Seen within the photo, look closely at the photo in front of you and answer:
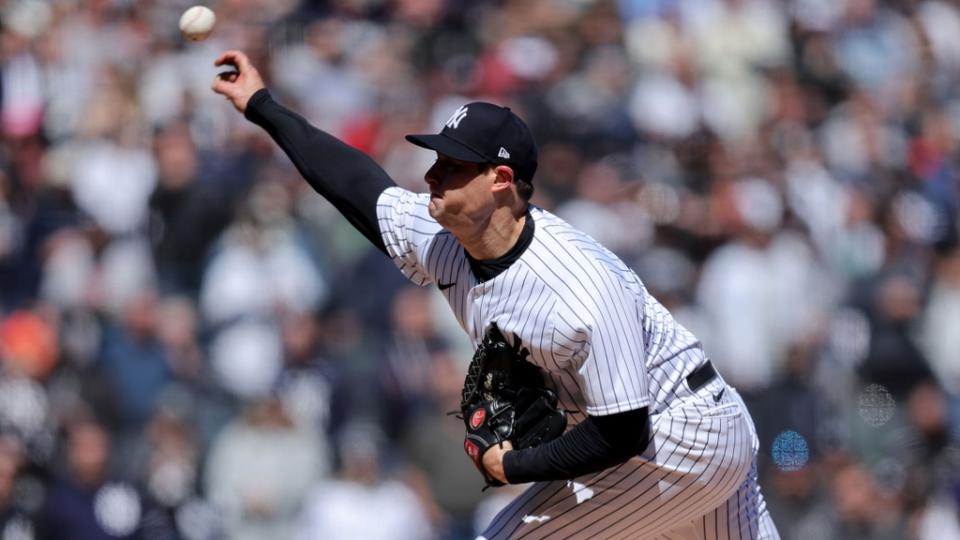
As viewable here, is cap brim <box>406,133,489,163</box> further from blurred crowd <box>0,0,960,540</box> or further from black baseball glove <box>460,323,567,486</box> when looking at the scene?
blurred crowd <box>0,0,960,540</box>

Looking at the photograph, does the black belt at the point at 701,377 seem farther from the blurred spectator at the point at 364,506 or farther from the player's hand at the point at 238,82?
the blurred spectator at the point at 364,506

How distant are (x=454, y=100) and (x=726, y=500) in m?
5.95

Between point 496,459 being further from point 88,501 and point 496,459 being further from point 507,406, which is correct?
point 88,501

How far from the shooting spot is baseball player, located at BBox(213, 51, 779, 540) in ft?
13.6

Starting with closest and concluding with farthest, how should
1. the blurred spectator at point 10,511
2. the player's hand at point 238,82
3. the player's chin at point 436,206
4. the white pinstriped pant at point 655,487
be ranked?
the player's chin at point 436,206
the white pinstriped pant at point 655,487
the player's hand at point 238,82
the blurred spectator at point 10,511

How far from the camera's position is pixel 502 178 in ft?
13.9

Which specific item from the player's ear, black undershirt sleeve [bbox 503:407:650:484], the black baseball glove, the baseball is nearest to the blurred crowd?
the baseball

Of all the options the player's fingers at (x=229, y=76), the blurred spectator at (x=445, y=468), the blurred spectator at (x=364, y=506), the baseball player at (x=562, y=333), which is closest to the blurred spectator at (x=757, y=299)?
the blurred spectator at (x=445, y=468)

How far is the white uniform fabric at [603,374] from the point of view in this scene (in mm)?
4117

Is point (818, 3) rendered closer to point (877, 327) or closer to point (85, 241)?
point (877, 327)

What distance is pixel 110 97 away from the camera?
970cm

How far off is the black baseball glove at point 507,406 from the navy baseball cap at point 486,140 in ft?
1.53

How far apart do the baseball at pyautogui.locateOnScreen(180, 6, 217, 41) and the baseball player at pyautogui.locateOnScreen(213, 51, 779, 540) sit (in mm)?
120

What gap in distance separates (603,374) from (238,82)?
1658mm
